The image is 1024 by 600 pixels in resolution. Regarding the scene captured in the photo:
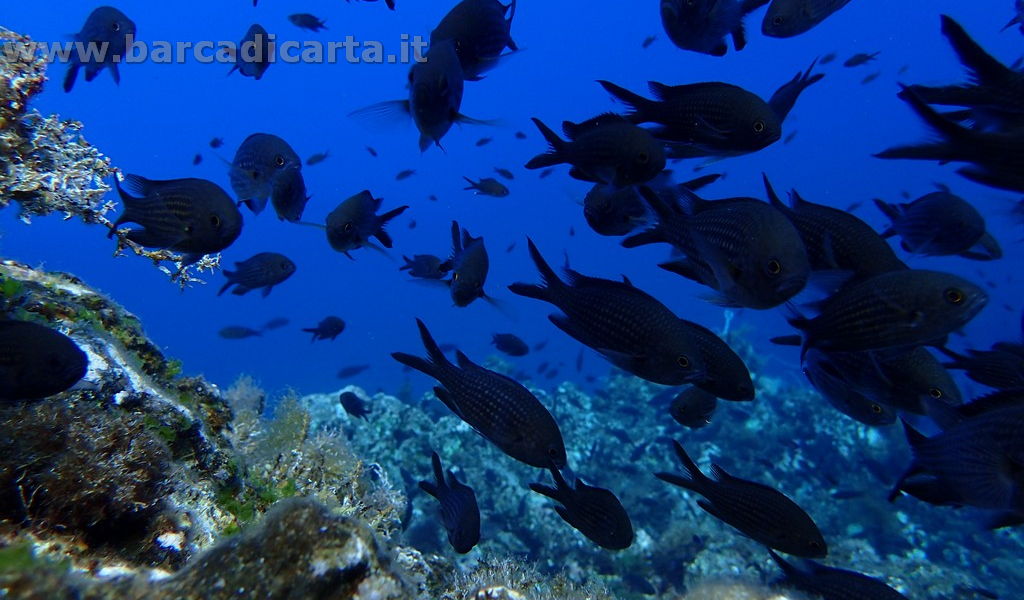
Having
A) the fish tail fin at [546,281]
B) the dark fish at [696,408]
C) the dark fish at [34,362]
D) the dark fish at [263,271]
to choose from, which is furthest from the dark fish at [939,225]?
the dark fish at [263,271]

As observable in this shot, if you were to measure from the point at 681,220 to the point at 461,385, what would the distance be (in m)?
1.54

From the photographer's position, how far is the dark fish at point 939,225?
13.3ft

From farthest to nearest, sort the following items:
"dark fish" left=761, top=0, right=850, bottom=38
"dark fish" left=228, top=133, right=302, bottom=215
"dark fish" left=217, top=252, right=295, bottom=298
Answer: "dark fish" left=217, top=252, right=295, bottom=298
"dark fish" left=228, top=133, right=302, bottom=215
"dark fish" left=761, top=0, right=850, bottom=38

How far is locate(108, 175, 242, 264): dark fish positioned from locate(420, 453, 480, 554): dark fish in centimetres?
235

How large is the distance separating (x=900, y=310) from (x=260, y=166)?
469cm

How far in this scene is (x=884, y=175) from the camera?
100 m

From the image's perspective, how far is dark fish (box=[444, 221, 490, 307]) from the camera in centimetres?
420

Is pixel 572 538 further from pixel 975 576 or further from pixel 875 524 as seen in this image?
pixel 975 576

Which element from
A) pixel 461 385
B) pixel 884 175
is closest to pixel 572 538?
pixel 461 385

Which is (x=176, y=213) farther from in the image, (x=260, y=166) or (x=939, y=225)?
(x=939, y=225)

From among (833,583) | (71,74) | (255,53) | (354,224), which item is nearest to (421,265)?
(354,224)

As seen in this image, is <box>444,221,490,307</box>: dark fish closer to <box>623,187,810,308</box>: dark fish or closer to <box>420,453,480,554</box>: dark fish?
<box>420,453,480,554</box>: dark fish

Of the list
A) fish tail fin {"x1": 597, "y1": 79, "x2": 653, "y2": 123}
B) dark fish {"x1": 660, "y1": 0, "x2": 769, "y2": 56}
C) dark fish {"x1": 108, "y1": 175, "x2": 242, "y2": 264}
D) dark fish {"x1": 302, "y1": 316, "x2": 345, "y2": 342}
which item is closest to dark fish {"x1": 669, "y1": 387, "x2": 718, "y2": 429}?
fish tail fin {"x1": 597, "y1": 79, "x2": 653, "y2": 123}

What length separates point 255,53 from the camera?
5.68 metres
